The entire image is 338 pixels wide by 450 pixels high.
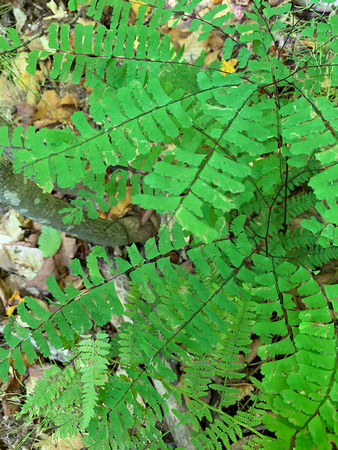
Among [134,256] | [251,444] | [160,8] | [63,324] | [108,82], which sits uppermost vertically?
[160,8]

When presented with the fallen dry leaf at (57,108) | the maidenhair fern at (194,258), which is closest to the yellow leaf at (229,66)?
the maidenhair fern at (194,258)

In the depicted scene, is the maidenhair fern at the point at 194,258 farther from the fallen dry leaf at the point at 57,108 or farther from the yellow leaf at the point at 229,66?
the fallen dry leaf at the point at 57,108

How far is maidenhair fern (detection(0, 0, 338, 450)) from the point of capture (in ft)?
2.63

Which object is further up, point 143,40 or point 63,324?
point 143,40

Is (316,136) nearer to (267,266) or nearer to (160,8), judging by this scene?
(267,266)

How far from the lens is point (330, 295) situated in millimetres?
910

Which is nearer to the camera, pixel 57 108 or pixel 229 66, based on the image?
pixel 229 66

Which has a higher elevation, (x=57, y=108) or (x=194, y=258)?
(x=57, y=108)

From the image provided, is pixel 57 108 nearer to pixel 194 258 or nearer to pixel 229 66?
pixel 229 66

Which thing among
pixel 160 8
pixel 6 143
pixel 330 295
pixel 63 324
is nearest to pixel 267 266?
pixel 330 295

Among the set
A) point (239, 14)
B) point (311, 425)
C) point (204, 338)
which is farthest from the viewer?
point (239, 14)

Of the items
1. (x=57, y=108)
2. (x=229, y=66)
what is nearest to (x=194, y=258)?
(x=229, y=66)

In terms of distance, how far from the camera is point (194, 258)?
1.08m

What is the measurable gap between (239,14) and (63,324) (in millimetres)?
1936
